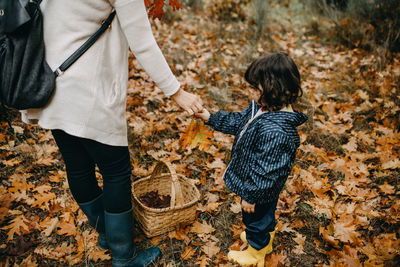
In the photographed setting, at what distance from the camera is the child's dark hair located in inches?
64.6

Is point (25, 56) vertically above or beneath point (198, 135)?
above

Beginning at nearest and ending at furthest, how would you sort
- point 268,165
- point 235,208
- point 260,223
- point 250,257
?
point 268,165 → point 260,223 → point 250,257 → point 235,208

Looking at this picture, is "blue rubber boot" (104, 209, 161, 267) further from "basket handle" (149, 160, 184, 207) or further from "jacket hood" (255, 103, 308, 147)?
"jacket hood" (255, 103, 308, 147)

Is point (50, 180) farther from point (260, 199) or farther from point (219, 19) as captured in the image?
point (219, 19)

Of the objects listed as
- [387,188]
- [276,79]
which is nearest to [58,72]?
[276,79]

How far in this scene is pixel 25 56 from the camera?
3.89 feet

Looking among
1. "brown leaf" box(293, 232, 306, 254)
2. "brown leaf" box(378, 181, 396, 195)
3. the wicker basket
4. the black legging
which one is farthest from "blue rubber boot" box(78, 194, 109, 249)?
"brown leaf" box(378, 181, 396, 195)

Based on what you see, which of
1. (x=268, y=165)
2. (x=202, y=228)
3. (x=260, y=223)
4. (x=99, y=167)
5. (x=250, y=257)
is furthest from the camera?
(x=202, y=228)

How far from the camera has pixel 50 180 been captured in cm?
265

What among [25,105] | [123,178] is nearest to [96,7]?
[25,105]

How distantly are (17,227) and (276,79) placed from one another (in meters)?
2.22

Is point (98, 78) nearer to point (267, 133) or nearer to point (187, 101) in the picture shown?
point (187, 101)

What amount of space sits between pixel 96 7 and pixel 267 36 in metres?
5.28

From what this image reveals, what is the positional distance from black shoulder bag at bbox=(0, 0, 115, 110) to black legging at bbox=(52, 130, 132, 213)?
12.0 inches
